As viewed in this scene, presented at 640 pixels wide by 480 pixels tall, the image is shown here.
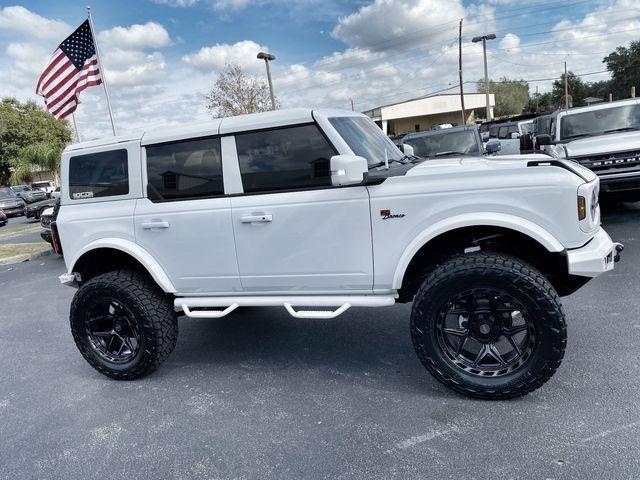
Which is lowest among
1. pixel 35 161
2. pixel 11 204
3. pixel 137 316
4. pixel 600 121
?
pixel 137 316

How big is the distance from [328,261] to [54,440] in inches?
85.8

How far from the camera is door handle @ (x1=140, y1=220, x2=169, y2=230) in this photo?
3.60 meters

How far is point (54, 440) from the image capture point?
125 inches

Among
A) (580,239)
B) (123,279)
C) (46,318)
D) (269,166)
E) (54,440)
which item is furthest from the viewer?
(46,318)

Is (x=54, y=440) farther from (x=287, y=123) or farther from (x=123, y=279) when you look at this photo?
(x=287, y=123)

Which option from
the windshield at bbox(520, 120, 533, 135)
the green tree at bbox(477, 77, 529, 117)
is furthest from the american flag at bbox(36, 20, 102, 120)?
the green tree at bbox(477, 77, 529, 117)

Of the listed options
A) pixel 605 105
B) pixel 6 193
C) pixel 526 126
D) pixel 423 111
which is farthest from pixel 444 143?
pixel 423 111

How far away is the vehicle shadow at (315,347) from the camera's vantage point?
360 centimetres

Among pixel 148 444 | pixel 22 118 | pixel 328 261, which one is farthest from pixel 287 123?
pixel 22 118

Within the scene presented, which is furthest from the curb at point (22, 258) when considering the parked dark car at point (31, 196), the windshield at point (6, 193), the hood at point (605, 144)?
the windshield at point (6, 193)

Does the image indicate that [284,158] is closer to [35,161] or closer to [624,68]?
[35,161]

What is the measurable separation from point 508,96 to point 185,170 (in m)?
99.9

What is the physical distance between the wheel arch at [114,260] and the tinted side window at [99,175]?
0.41 meters

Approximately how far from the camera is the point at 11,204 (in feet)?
77.4
